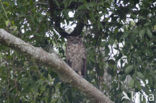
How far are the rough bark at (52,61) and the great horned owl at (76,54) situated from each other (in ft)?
1.92

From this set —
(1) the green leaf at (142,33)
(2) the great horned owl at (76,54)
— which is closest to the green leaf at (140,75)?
(1) the green leaf at (142,33)

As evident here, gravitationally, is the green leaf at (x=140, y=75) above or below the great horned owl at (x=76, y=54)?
below

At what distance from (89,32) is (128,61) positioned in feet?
2.21

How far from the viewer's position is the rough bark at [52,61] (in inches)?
54.4

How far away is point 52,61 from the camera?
5.03 feet

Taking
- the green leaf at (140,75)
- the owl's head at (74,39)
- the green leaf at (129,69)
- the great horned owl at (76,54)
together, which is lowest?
the green leaf at (140,75)

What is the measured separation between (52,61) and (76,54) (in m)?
0.85

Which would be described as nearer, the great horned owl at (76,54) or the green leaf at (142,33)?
the green leaf at (142,33)

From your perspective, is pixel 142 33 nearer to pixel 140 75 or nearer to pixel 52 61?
pixel 140 75

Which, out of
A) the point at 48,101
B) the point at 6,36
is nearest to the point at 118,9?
the point at 48,101

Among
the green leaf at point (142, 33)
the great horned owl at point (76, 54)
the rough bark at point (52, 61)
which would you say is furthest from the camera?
the great horned owl at point (76, 54)

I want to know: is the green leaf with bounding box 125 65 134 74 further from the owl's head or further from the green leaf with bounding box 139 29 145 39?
the owl's head

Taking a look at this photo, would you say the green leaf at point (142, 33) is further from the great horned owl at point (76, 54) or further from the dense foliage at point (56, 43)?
the great horned owl at point (76, 54)

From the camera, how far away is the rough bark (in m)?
1.38
